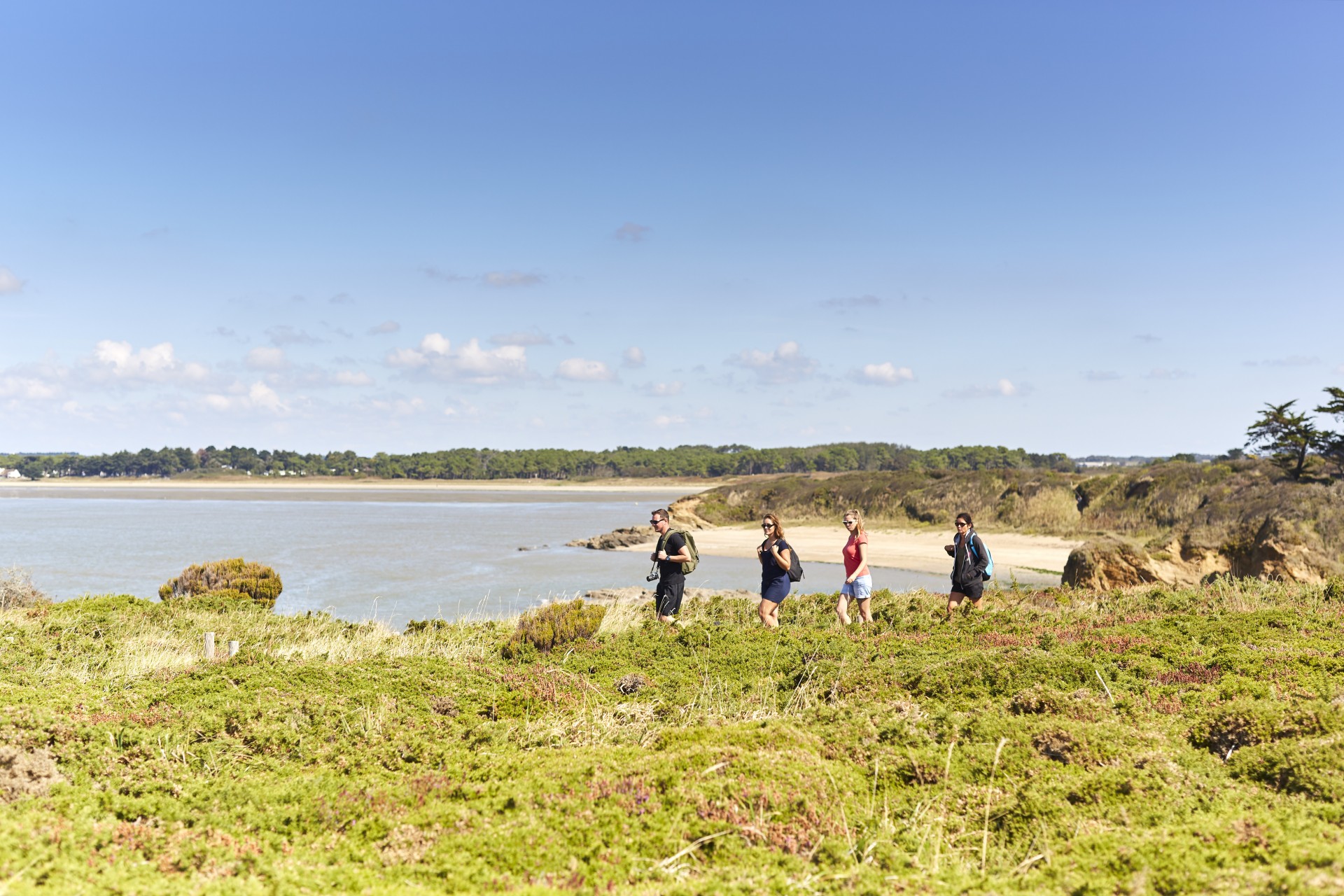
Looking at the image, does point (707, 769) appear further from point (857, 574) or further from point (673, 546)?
point (857, 574)

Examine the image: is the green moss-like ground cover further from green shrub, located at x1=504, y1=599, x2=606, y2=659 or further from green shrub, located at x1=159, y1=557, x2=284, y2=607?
green shrub, located at x1=159, y1=557, x2=284, y2=607

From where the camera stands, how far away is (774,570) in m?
12.5

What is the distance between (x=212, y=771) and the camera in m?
6.29

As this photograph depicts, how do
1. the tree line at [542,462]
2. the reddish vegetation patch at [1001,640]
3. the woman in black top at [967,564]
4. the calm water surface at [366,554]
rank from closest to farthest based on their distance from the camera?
the reddish vegetation patch at [1001,640] < the woman in black top at [967,564] < the calm water surface at [366,554] < the tree line at [542,462]

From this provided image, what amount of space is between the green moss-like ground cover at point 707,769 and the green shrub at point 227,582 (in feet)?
28.2

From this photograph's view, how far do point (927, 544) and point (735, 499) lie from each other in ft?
55.6

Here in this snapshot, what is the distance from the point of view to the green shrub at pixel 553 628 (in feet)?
38.7

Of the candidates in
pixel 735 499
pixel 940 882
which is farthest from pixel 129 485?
pixel 940 882

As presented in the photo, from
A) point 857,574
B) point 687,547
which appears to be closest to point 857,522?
point 857,574

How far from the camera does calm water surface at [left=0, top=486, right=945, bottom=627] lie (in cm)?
2459

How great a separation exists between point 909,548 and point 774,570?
26.6 m

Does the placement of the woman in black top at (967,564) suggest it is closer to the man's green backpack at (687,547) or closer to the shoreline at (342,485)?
the man's green backpack at (687,547)

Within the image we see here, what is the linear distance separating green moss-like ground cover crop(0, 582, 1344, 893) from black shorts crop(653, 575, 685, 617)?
1935 mm

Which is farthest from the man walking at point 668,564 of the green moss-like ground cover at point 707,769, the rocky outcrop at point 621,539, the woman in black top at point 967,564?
the rocky outcrop at point 621,539
